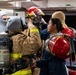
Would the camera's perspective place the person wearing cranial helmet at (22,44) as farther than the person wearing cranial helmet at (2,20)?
No

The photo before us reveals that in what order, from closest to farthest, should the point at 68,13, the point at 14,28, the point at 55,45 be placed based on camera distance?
the point at 55,45
the point at 14,28
the point at 68,13

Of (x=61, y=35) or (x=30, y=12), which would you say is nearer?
(x=61, y=35)

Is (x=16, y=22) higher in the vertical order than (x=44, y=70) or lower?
higher

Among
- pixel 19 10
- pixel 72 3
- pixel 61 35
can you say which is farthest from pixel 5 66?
pixel 19 10

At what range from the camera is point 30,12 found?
12.0 ft

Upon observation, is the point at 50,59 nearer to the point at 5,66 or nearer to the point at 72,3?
the point at 5,66

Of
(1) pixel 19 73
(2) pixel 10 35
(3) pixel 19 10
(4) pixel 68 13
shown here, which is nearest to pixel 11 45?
(2) pixel 10 35

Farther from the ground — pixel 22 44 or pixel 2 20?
pixel 2 20

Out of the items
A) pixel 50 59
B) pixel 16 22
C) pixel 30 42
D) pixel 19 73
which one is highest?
pixel 16 22

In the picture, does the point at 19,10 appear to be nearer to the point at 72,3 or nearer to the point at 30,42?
the point at 72,3

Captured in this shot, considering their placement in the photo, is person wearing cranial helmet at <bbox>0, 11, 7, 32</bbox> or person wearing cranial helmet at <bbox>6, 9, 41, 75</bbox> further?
person wearing cranial helmet at <bbox>0, 11, 7, 32</bbox>

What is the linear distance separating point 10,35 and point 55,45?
0.84 m

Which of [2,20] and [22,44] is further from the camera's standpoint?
[2,20]

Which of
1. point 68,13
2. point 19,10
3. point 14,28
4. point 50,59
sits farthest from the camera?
Answer: point 68,13
